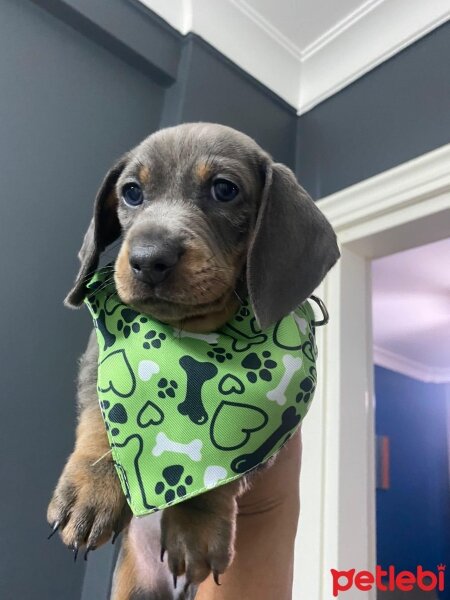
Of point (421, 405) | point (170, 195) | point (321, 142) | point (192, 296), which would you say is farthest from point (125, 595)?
point (421, 405)

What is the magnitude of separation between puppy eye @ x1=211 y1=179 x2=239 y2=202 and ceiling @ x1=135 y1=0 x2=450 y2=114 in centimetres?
132

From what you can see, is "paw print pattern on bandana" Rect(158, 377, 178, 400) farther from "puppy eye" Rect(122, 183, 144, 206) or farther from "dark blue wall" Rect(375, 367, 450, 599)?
"dark blue wall" Rect(375, 367, 450, 599)

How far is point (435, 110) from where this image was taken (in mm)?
1848

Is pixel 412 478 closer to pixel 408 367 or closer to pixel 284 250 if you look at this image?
pixel 408 367

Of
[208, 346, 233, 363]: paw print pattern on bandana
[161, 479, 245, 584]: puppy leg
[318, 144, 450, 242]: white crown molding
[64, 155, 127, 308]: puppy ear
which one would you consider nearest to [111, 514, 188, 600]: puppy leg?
[161, 479, 245, 584]: puppy leg

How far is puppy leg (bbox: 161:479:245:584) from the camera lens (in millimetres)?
731

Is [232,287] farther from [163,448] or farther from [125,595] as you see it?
[125,595]

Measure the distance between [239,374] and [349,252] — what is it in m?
1.36

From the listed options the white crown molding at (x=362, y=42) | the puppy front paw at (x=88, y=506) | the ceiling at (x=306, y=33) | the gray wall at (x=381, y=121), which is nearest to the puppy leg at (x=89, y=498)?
the puppy front paw at (x=88, y=506)

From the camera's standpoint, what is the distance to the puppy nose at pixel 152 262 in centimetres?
79

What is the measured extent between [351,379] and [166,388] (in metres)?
1.28

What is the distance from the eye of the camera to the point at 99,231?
1.04 m

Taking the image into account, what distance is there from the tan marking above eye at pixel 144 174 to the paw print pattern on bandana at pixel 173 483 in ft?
1.70

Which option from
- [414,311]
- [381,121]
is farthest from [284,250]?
[414,311]
